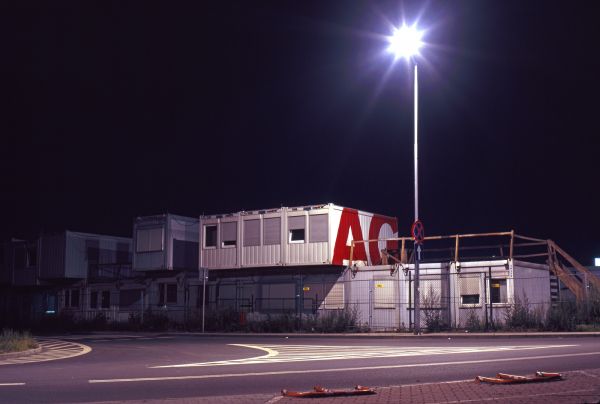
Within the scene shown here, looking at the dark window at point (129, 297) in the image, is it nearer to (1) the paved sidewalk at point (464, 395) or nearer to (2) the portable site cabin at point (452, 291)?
(2) the portable site cabin at point (452, 291)

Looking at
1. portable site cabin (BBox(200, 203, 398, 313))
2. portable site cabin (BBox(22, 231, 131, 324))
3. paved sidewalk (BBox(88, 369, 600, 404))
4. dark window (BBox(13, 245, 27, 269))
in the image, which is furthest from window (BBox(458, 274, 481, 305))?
dark window (BBox(13, 245, 27, 269))

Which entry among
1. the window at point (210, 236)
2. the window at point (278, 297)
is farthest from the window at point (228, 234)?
the window at point (278, 297)

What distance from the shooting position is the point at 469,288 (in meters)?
32.1

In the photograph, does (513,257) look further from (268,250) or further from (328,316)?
(268,250)

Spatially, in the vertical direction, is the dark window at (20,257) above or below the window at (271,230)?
below

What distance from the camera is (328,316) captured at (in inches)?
1297

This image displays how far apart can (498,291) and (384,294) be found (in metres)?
5.37

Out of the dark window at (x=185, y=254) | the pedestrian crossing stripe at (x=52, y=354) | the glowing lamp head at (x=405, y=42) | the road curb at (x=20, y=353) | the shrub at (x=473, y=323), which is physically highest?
the glowing lamp head at (x=405, y=42)

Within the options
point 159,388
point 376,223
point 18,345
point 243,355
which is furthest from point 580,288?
point 159,388

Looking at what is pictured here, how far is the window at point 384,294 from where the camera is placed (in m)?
34.1

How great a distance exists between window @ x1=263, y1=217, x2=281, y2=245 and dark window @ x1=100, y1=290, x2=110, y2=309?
1294 centimetres

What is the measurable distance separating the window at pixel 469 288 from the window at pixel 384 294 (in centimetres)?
334

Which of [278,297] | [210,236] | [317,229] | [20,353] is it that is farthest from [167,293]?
[20,353]

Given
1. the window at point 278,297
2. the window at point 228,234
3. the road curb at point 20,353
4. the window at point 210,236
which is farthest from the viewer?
the window at point 210,236
